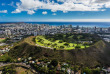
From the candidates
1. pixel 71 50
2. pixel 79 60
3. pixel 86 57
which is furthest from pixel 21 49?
pixel 86 57

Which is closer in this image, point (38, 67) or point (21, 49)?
point (38, 67)

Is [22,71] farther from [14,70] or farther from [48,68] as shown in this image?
[48,68]

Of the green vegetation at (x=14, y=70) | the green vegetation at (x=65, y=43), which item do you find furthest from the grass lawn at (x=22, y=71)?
the green vegetation at (x=65, y=43)

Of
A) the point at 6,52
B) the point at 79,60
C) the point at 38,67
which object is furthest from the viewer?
the point at 6,52

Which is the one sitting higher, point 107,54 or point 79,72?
point 107,54

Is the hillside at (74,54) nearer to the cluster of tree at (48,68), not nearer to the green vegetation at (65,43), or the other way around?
the green vegetation at (65,43)

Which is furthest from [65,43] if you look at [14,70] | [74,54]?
[14,70]

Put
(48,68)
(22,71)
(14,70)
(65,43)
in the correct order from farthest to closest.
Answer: (65,43) < (22,71) < (48,68) < (14,70)

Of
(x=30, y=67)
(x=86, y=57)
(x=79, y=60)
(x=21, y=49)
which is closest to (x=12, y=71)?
(x=30, y=67)

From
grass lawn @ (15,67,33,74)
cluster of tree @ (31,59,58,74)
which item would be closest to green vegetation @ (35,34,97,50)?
cluster of tree @ (31,59,58,74)

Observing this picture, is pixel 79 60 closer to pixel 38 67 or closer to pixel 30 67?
pixel 38 67

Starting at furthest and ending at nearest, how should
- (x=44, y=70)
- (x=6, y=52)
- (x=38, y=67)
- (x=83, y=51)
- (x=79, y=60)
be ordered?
1. (x=6, y=52)
2. (x=83, y=51)
3. (x=79, y=60)
4. (x=38, y=67)
5. (x=44, y=70)
